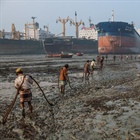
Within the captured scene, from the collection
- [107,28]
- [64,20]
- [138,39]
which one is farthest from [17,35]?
[138,39]

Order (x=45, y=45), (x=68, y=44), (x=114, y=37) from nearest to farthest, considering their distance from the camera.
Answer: (x=114, y=37) → (x=45, y=45) → (x=68, y=44)

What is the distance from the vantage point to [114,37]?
3177 inches

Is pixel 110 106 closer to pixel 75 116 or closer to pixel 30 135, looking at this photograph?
pixel 75 116

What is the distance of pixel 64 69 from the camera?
1245cm

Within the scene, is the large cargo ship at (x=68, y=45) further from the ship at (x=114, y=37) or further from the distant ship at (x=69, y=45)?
the ship at (x=114, y=37)

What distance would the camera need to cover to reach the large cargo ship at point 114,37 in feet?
265

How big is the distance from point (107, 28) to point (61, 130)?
76888mm

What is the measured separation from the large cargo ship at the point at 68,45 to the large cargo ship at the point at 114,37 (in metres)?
Answer: 13.9

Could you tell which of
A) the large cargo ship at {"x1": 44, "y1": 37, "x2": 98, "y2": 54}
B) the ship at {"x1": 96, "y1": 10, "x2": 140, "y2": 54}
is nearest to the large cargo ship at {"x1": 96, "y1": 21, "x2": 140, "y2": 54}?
the ship at {"x1": 96, "y1": 10, "x2": 140, "y2": 54}

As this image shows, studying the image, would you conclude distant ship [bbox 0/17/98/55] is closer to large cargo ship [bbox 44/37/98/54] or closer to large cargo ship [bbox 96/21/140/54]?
large cargo ship [bbox 44/37/98/54]

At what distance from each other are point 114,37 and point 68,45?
1869 cm

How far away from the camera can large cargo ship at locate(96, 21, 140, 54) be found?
80.9m

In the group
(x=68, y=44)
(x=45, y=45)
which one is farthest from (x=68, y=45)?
(x=45, y=45)

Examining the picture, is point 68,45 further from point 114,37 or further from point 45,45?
point 114,37
